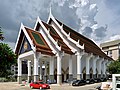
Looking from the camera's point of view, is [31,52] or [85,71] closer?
[31,52]

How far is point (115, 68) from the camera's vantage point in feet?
189

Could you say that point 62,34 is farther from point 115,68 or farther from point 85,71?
point 115,68

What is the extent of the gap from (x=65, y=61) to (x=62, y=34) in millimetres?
7879

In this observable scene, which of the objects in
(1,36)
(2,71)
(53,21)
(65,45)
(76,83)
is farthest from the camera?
(53,21)

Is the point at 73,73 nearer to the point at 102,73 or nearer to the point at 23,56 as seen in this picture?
the point at 23,56

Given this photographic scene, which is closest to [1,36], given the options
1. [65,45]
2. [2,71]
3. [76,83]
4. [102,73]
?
[2,71]

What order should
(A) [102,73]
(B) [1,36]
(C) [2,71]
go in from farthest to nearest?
(A) [102,73]
(C) [2,71]
(B) [1,36]

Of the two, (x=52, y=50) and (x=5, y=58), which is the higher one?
(x=52, y=50)

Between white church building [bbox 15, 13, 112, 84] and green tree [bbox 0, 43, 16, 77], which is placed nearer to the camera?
green tree [bbox 0, 43, 16, 77]

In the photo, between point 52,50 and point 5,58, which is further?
point 52,50

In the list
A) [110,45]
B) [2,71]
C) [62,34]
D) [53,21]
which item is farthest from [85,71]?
[2,71]

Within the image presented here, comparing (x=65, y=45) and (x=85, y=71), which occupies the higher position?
(x=65, y=45)

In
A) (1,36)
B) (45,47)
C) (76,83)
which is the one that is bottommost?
(76,83)

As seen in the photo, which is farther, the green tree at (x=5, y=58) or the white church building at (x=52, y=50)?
the white church building at (x=52, y=50)
